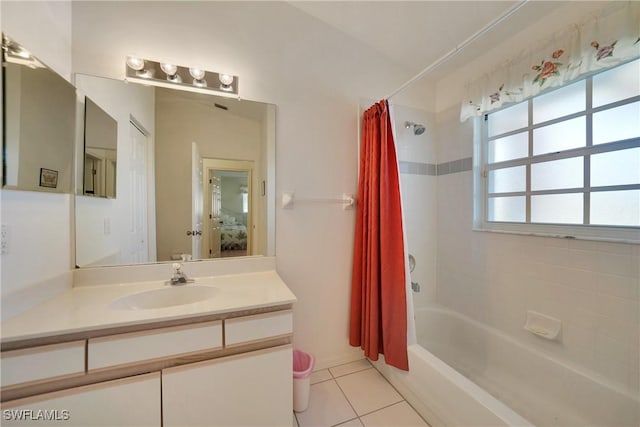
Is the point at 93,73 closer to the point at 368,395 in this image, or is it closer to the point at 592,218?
the point at 368,395

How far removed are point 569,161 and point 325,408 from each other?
2.20 m

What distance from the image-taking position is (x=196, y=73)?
1.41 m

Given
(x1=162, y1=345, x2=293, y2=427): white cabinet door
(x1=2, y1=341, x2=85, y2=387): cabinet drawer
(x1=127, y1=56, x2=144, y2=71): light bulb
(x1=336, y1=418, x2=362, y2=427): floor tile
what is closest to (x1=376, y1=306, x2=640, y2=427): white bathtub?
(x1=336, y1=418, x2=362, y2=427): floor tile

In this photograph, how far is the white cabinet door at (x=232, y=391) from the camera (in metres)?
0.96

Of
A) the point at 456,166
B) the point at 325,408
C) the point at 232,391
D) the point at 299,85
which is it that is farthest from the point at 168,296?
the point at 456,166

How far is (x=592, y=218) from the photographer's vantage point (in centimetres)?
135

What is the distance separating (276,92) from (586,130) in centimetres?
197

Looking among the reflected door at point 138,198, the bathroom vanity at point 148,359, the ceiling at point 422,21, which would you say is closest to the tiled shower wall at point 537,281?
the ceiling at point 422,21

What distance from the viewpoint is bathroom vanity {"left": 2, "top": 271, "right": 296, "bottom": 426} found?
798 millimetres

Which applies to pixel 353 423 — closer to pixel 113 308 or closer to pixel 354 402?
pixel 354 402

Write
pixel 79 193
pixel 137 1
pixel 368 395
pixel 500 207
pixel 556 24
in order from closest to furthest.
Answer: pixel 79 193, pixel 137 1, pixel 556 24, pixel 368 395, pixel 500 207

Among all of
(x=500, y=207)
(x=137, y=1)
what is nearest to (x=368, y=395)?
(x=500, y=207)

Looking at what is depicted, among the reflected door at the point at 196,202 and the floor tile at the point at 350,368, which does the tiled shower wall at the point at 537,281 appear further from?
the reflected door at the point at 196,202

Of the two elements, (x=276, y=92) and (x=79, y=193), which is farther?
(x=276, y=92)
